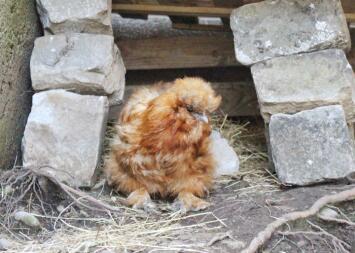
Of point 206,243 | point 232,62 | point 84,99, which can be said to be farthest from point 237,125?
point 206,243

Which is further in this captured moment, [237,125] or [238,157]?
[237,125]

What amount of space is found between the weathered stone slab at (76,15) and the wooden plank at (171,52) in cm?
68

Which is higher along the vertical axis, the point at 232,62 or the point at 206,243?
the point at 232,62

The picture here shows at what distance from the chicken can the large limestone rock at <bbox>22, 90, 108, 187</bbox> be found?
6.5 inches

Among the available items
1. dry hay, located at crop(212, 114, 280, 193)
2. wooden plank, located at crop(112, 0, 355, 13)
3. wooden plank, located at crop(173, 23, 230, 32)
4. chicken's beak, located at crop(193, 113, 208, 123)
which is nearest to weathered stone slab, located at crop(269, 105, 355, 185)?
dry hay, located at crop(212, 114, 280, 193)

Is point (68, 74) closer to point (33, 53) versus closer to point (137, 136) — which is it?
point (33, 53)

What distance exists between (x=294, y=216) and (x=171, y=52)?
1944 millimetres

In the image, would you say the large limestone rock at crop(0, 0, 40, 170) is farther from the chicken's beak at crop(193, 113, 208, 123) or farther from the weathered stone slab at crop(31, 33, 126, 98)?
the chicken's beak at crop(193, 113, 208, 123)

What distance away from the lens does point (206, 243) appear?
12.3ft

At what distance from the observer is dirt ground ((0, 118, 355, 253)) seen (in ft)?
12.4

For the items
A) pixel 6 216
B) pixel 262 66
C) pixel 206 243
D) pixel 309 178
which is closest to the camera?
pixel 206 243

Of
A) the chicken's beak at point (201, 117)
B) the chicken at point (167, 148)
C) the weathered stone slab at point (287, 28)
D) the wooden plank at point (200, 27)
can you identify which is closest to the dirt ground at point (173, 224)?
the chicken at point (167, 148)

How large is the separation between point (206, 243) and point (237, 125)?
1935 millimetres

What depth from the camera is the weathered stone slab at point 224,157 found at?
191 inches
